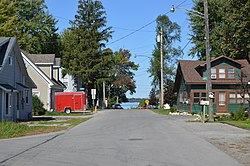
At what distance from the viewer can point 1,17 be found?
57469 millimetres

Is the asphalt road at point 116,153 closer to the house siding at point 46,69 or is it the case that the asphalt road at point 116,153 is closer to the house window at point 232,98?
the house window at point 232,98

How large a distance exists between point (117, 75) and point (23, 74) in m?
70.3

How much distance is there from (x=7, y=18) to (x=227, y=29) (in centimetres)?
3059

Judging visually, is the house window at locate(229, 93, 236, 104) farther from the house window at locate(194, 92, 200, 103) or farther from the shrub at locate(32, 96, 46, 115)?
the shrub at locate(32, 96, 46, 115)

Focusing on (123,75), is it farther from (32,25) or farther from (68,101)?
(68,101)

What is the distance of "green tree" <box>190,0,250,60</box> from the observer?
39153 millimetres

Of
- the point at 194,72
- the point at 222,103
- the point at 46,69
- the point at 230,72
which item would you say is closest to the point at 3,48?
the point at 46,69

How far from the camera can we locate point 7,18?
190ft

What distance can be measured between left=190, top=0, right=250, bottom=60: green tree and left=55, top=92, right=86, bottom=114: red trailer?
17.6 meters

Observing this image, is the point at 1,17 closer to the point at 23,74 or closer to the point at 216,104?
the point at 23,74

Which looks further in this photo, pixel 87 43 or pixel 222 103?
pixel 87 43

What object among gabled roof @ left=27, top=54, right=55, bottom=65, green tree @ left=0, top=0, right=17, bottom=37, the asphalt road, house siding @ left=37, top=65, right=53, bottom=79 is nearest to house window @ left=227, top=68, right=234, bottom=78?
gabled roof @ left=27, top=54, right=55, bottom=65

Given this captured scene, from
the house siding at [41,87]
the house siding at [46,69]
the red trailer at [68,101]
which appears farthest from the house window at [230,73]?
the house siding at [46,69]

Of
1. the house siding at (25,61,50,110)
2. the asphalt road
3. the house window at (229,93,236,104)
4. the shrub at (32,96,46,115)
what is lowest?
the asphalt road
